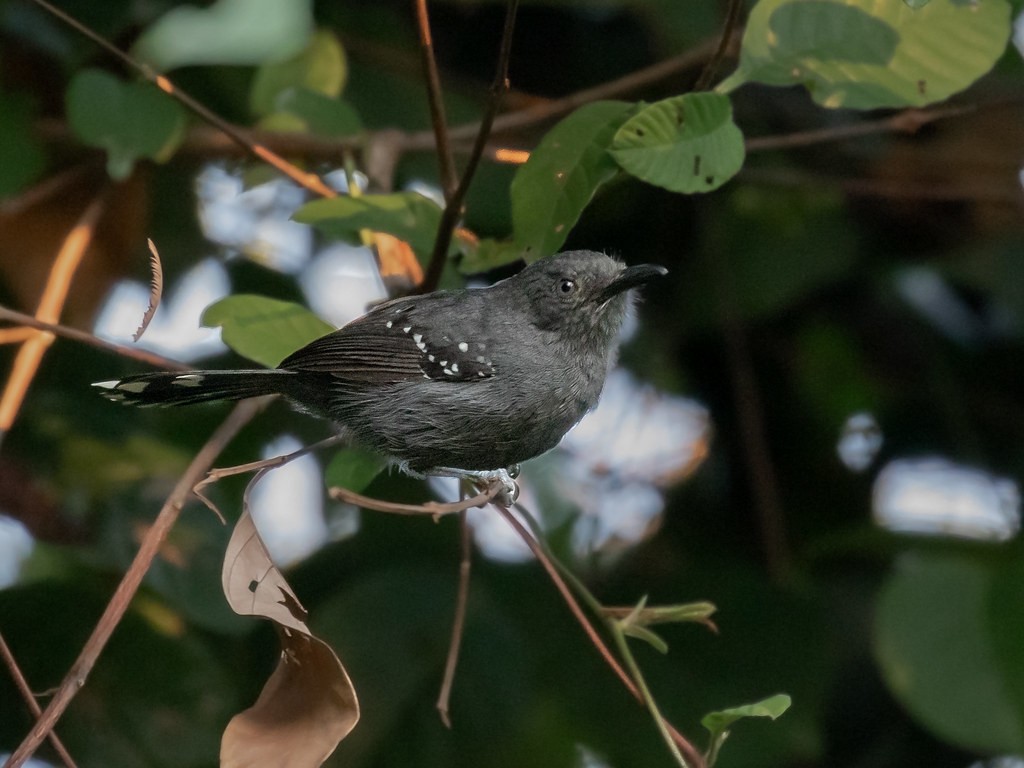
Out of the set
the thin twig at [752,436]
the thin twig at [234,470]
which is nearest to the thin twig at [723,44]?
the thin twig at [234,470]

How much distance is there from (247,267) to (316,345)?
4.51 ft

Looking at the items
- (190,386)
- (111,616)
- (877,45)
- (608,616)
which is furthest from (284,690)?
(877,45)

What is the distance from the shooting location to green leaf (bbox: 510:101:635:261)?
245 cm

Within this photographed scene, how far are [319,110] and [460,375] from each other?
787mm

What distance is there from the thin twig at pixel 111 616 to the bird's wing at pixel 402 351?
1.47 ft

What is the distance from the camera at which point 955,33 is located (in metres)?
2.53

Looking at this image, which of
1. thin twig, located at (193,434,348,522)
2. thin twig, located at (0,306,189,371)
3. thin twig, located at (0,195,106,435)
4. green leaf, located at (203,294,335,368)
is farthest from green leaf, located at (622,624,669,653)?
thin twig, located at (0,195,106,435)

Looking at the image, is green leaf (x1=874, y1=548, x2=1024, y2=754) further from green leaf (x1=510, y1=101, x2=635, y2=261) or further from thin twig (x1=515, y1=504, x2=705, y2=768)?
green leaf (x1=510, y1=101, x2=635, y2=261)

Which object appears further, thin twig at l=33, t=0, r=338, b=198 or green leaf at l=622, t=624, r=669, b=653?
thin twig at l=33, t=0, r=338, b=198

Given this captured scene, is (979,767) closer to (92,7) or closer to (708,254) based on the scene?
(708,254)

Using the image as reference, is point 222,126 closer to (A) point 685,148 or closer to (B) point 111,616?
(A) point 685,148

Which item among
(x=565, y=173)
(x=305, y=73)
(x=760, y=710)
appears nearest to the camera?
(x=760, y=710)

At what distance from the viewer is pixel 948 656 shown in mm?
3301

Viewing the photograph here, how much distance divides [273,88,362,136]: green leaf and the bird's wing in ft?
1.68
